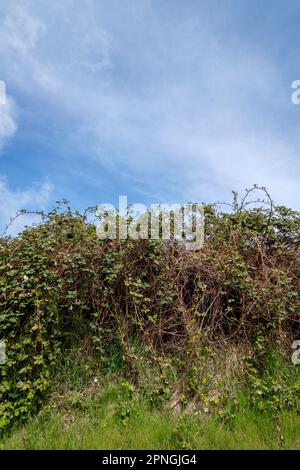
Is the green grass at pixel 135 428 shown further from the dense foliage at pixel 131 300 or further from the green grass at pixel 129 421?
the dense foliage at pixel 131 300

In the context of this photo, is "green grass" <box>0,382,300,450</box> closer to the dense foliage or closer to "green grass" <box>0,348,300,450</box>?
"green grass" <box>0,348,300,450</box>

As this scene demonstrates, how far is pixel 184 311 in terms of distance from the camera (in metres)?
3.79

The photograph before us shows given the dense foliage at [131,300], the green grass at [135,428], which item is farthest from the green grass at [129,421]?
the dense foliage at [131,300]

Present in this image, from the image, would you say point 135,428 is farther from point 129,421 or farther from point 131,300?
point 131,300

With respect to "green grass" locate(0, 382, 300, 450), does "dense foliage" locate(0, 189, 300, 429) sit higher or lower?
higher

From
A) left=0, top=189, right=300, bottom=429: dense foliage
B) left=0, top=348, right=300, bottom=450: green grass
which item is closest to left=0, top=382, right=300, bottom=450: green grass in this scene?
left=0, top=348, right=300, bottom=450: green grass

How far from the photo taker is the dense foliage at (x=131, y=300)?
3389 millimetres

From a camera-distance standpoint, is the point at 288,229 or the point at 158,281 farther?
the point at 288,229

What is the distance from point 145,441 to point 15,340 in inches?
61.9

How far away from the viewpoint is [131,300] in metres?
3.82

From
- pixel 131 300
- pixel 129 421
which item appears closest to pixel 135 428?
pixel 129 421

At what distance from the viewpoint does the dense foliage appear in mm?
3389
